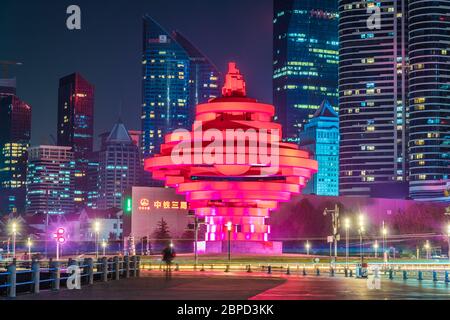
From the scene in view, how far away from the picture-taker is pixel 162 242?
538 ft

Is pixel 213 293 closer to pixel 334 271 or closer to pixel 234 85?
pixel 334 271

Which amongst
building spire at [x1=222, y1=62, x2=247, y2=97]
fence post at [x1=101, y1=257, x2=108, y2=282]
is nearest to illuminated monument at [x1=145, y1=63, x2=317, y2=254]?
building spire at [x1=222, y1=62, x2=247, y2=97]

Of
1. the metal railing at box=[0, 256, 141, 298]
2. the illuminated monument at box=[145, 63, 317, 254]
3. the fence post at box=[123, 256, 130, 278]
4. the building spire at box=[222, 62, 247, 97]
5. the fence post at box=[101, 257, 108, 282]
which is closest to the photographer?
the metal railing at box=[0, 256, 141, 298]

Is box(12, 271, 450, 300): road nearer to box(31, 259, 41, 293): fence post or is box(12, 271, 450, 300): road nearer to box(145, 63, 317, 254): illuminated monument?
box(31, 259, 41, 293): fence post

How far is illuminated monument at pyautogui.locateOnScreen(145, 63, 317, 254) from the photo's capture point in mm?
123875

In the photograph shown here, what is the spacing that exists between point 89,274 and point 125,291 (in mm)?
7461

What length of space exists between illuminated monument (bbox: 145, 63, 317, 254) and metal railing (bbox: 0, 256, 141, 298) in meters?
67.4

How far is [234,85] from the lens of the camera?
14112 centimetres

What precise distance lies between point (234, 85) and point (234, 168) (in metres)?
21.0

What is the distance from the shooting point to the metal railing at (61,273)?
37969 millimetres

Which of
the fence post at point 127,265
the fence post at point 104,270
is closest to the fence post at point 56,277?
the fence post at point 104,270

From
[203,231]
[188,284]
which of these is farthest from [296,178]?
[188,284]
